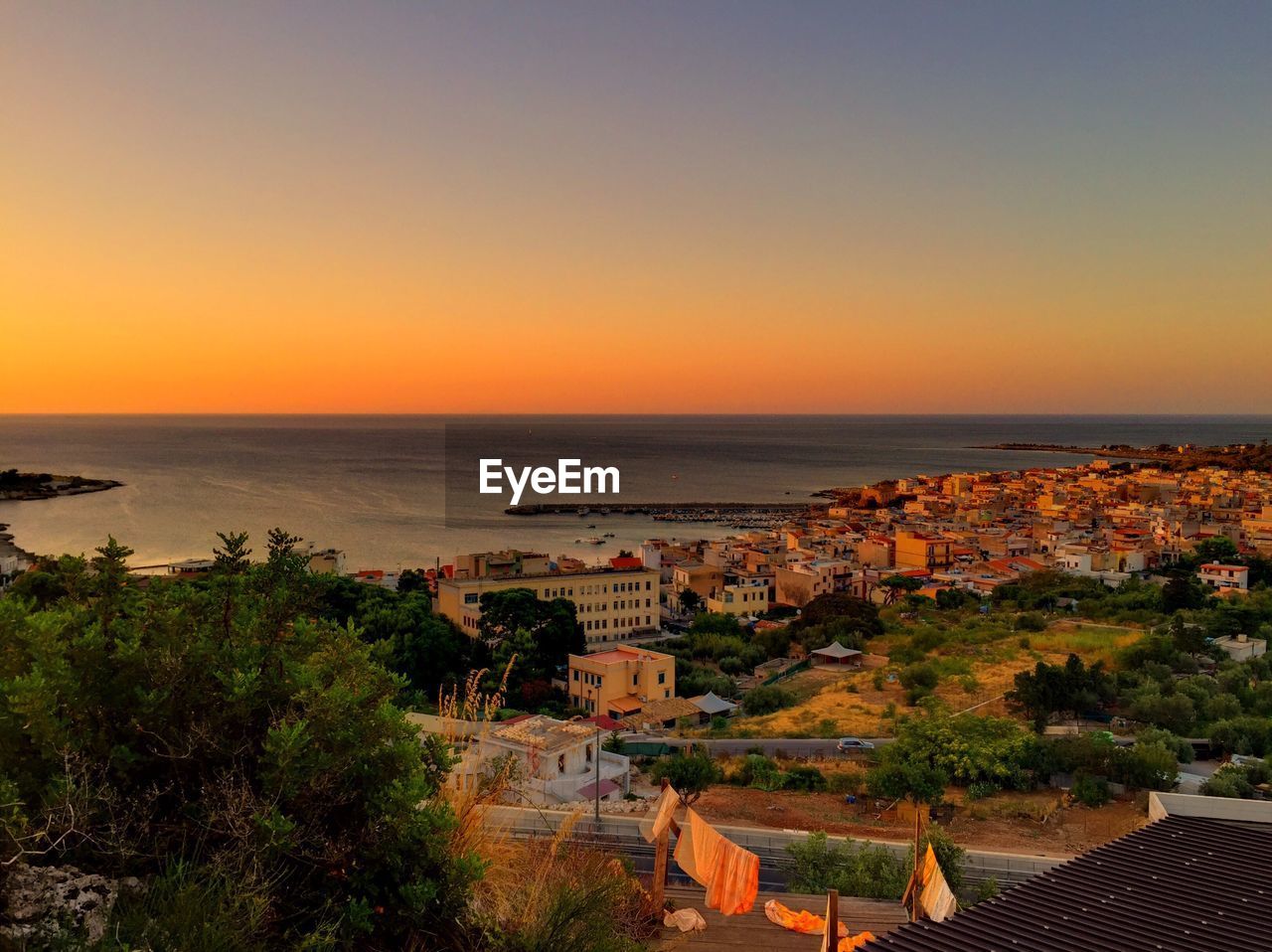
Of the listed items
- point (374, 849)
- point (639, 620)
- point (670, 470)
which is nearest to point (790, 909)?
point (374, 849)

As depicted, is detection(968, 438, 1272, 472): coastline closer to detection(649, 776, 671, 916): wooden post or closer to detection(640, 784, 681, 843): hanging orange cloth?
detection(640, 784, 681, 843): hanging orange cloth

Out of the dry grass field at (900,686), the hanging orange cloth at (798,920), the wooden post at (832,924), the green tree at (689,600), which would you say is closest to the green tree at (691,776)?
the dry grass field at (900,686)

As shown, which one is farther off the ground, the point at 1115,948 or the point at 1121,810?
the point at 1115,948

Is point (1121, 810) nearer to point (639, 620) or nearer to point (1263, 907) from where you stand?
point (1263, 907)

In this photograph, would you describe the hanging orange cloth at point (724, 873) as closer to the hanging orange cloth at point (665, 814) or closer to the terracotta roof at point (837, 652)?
the hanging orange cloth at point (665, 814)

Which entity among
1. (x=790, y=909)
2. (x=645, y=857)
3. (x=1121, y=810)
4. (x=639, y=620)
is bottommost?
(x=639, y=620)

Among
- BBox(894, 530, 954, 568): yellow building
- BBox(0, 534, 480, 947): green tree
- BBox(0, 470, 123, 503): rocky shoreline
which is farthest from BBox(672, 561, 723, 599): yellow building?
BBox(0, 470, 123, 503): rocky shoreline

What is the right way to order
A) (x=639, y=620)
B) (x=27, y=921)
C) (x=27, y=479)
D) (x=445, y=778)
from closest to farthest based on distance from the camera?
(x=27, y=921), (x=445, y=778), (x=639, y=620), (x=27, y=479)
